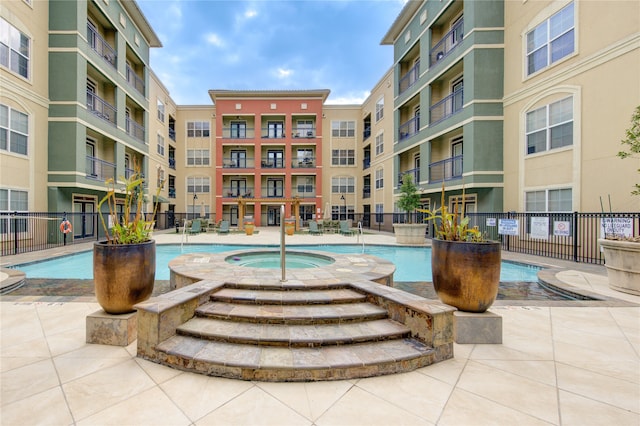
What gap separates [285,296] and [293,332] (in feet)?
2.59

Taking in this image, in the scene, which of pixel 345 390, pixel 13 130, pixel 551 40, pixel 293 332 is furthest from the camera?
pixel 13 130

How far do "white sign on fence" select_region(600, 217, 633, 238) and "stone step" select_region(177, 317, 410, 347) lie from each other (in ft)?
25.0

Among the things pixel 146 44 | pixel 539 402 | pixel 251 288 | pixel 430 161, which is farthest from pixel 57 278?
pixel 146 44

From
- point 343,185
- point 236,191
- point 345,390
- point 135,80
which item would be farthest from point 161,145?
point 345,390

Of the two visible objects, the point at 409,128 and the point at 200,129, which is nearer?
the point at 409,128

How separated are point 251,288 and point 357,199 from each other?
1022 inches

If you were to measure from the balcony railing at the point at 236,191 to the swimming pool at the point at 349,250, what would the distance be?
53.6 feet

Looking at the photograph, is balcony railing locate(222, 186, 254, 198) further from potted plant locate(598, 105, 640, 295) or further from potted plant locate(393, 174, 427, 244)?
potted plant locate(598, 105, 640, 295)

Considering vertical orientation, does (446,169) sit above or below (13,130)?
below

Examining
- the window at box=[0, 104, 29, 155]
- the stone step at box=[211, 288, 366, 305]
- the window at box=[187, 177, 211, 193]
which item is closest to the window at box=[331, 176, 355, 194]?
the window at box=[187, 177, 211, 193]

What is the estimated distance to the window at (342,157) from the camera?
29.6m

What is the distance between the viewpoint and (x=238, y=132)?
28.8m

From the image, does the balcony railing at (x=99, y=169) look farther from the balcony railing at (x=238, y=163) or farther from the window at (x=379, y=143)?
the window at (x=379, y=143)

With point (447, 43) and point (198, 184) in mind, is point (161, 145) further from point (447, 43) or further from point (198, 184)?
point (447, 43)
